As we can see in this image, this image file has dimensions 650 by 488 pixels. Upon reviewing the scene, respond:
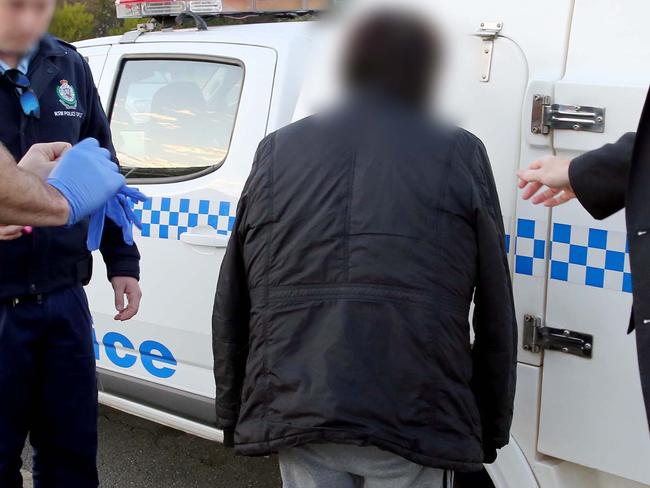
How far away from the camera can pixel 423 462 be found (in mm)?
1511

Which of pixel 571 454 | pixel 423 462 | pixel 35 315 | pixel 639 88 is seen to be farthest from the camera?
pixel 35 315

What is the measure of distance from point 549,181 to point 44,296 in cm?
133

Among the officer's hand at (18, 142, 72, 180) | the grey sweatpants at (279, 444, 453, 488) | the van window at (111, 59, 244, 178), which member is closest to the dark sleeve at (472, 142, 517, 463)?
the grey sweatpants at (279, 444, 453, 488)

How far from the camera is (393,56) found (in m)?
1.53

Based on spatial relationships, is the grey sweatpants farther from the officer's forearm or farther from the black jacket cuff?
the officer's forearm

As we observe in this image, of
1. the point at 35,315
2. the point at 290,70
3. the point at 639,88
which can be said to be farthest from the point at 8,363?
the point at 639,88

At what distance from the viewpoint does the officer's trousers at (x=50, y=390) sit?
6.80 feet

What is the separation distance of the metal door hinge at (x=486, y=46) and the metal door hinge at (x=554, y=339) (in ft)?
2.07

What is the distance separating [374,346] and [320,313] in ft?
0.41

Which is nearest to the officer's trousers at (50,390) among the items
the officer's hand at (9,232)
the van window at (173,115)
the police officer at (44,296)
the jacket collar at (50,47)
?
the police officer at (44,296)

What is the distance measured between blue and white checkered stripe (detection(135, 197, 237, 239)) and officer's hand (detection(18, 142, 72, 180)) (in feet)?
2.75

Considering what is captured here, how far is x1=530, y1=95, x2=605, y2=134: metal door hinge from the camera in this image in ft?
6.00

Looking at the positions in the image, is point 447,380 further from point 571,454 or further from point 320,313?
point 571,454

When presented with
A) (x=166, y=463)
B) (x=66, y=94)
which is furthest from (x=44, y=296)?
(x=166, y=463)
